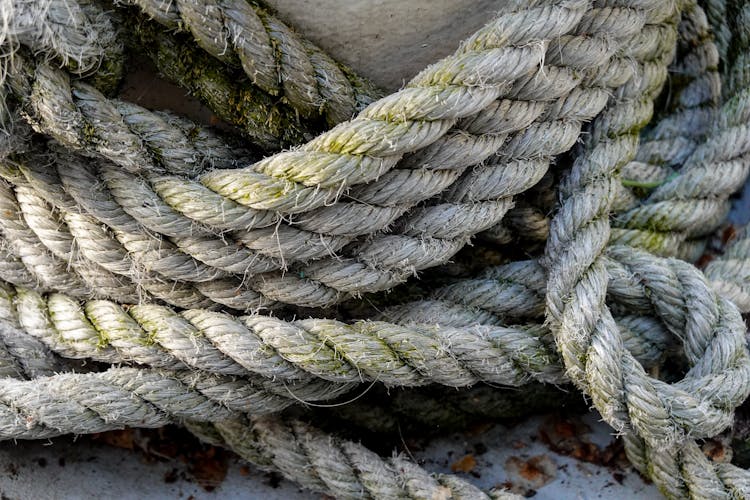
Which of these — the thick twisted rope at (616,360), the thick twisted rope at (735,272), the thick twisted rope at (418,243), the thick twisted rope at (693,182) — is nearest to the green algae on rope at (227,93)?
the thick twisted rope at (418,243)

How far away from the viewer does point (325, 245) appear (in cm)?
128

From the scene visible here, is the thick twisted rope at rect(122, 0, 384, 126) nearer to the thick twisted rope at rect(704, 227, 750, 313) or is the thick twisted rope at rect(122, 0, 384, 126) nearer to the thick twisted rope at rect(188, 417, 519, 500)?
the thick twisted rope at rect(188, 417, 519, 500)

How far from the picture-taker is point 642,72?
1.55 meters

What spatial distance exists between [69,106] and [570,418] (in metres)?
1.03

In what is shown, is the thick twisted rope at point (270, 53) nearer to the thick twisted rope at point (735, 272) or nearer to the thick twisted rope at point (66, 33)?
the thick twisted rope at point (66, 33)

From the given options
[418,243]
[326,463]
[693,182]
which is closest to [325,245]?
[418,243]

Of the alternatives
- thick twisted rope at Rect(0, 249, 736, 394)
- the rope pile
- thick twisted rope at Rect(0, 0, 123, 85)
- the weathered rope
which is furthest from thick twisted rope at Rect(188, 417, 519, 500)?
thick twisted rope at Rect(0, 0, 123, 85)

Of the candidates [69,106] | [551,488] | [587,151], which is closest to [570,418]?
[551,488]

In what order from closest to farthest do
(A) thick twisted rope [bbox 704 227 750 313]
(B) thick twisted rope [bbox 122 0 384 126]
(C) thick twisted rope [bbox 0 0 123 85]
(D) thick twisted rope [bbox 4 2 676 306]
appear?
1. (C) thick twisted rope [bbox 0 0 123 85]
2. (B) thick twisted rope [bbox 122 0 384 126]
3. (D) thick twisted rope [bbox 4 2 676 306]
4. (A) thick twisted rope [bbox 704 227 750 313]

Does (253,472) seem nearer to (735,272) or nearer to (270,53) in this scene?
(270,53)

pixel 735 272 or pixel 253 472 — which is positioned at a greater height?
pixel 735 272

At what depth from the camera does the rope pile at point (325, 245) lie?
4.01ft

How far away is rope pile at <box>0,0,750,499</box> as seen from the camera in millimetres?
1222

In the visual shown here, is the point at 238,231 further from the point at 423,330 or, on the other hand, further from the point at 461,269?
the point at 461,269
